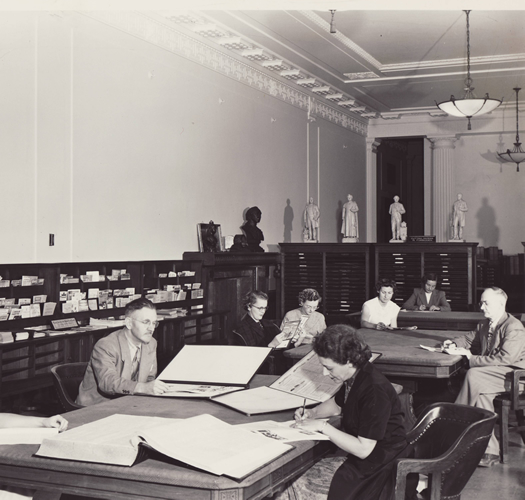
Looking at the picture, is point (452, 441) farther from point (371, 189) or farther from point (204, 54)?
point (371, 189)

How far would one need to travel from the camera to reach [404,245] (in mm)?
12156

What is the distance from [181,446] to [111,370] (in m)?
1.81

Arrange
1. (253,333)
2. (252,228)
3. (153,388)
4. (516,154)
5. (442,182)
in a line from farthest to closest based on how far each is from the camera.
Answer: (442,182), (516,154), (252,228), (253,333), (153,388)

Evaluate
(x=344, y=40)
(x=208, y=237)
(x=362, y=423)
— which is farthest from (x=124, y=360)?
(x=344, y=40)

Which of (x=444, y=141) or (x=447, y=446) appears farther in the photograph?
(x=444, y=141)

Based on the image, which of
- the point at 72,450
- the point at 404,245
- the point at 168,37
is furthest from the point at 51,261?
the point at 404,245

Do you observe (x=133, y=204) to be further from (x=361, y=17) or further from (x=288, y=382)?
(x=288, y=382)

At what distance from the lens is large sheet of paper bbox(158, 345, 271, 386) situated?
14.0 ft

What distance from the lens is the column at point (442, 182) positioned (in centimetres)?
1666

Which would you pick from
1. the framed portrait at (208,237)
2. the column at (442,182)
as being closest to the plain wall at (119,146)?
the framed portrait at (208,237)

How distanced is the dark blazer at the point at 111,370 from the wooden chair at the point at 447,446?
1.70 meters

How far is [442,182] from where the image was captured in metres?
16.8

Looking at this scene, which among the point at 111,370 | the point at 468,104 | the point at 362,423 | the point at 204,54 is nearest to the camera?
the point at 362,423

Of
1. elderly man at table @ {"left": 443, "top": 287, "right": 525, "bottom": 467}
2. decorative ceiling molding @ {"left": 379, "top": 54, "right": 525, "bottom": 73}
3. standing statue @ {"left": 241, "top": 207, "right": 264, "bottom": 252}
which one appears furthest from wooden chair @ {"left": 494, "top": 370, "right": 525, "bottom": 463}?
decorative ceiling molding @ {"left": 379, "top": 54, "right": 525, "bottom": 73}
